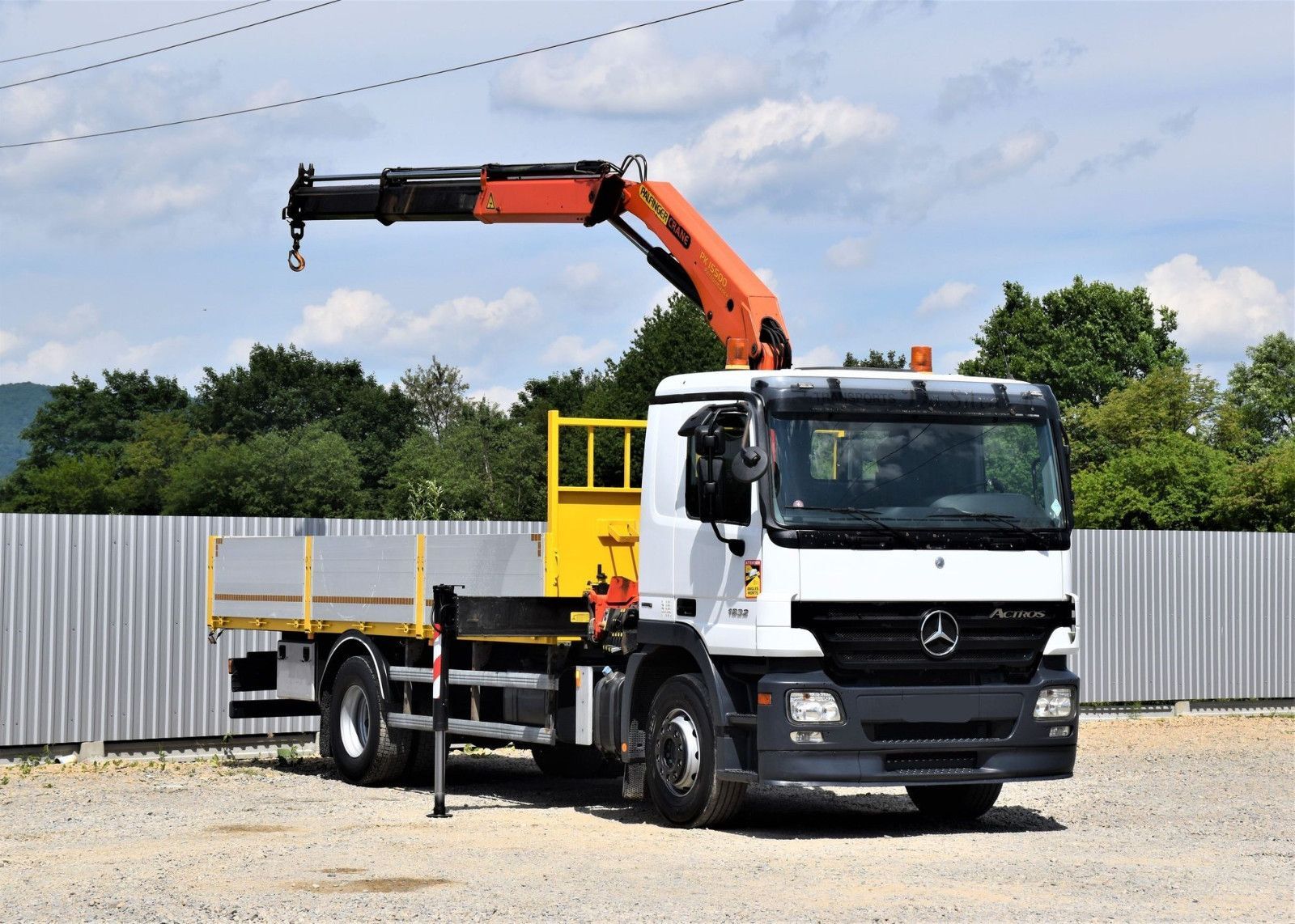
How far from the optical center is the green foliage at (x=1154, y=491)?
50.6 m

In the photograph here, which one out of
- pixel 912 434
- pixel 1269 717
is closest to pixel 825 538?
pixel 912 434

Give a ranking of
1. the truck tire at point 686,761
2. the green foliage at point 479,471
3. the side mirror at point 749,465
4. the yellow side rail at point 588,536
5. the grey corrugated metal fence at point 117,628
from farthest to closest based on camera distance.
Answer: the green foliage at point 479,471
the grey corrugated metal fence at point 117,628
the yellow side rail at point 588,536
the truck tire at point 686,761
the side mirror at point 749,465

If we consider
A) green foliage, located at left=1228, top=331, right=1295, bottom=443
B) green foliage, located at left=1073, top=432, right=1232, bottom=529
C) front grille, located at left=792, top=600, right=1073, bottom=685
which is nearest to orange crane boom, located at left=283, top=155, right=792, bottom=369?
front grille, located at left=792, top=600, right=1073, bottom=685

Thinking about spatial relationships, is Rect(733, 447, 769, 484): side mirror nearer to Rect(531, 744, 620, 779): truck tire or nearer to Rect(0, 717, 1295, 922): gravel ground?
Rect(0, 717, 1295, 922): gravel ground

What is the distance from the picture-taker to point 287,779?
15648mm

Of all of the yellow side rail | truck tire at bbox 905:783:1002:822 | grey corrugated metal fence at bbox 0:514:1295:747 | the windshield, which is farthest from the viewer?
grey corrugated metal fence at bbox 0:514:1295:747

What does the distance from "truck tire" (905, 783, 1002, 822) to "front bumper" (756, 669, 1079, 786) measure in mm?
775

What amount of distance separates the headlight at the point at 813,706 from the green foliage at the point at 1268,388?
6023 centimetres

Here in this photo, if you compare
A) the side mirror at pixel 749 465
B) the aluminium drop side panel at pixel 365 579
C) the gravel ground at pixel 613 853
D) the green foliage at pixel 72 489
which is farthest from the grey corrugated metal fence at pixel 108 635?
the green foliage at pixel 72 489

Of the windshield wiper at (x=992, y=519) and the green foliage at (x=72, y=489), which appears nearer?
the windshield wiper at (x=992, y=519)

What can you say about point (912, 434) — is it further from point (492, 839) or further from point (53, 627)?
point (53, 627)

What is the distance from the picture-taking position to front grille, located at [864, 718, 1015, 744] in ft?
36.0

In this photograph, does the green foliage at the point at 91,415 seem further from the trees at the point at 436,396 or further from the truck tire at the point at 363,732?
the truck tire at the point at 363,732

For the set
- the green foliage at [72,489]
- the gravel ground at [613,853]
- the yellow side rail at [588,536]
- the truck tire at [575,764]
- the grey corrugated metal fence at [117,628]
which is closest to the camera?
the gravel ground at [613,853]
